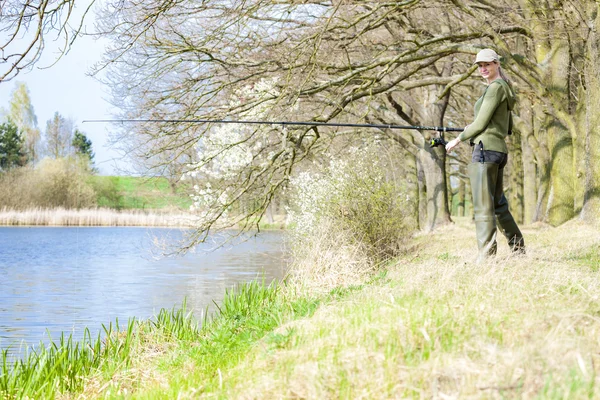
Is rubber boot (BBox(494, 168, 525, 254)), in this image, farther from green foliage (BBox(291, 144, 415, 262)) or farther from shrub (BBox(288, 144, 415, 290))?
green foliage (BBox(291, 144, 415, 262))

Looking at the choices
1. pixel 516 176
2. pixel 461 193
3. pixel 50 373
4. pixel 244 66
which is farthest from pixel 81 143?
pixel 50 373

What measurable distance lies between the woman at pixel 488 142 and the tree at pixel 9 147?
187 feet

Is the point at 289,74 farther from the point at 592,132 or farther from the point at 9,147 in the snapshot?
the point at 9,147

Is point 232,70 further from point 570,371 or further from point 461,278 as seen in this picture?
point 570,371

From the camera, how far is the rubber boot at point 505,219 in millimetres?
8500

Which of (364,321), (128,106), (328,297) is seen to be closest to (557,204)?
(128,106)

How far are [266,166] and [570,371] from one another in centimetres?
1101

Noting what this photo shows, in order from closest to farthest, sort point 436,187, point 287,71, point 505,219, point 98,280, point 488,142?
point 488,142 < point 505,219 < point 287,71 < point 98,280 < point 436,187

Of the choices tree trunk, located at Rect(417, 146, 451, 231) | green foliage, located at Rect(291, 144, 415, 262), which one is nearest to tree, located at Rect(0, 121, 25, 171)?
tree trunk, located at Rect(417, 146, 451, 231)

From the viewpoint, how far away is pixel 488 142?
8.09m

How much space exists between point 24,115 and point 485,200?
68.4 m

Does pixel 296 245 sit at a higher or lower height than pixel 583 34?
lower

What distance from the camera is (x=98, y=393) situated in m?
7.10

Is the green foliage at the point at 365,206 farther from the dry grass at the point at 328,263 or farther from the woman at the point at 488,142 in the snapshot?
the woman at the point at 488,142
